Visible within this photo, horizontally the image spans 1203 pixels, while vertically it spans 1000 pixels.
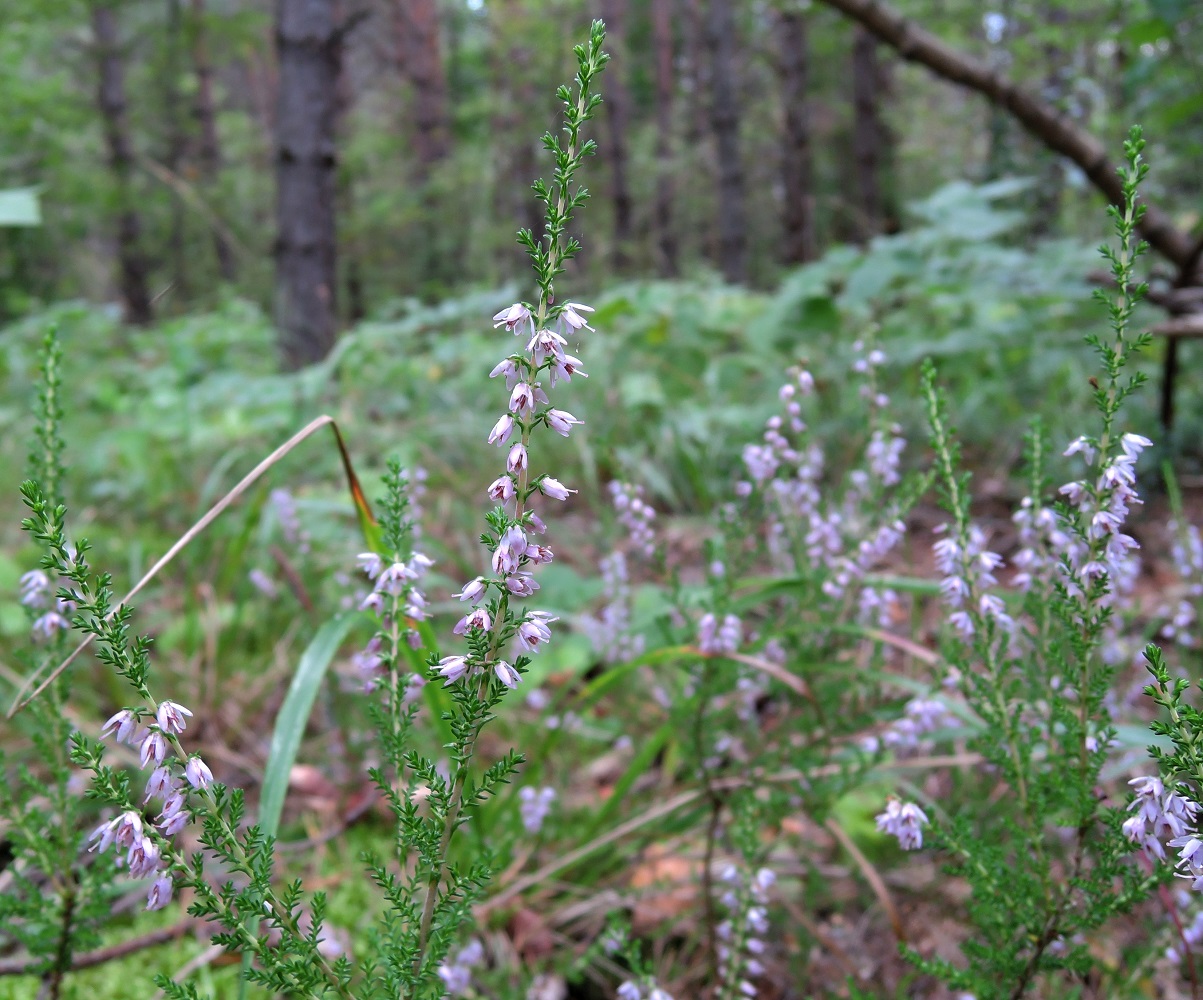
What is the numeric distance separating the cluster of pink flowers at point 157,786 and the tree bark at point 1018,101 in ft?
14.2

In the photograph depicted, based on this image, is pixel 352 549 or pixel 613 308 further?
pixel 613 308

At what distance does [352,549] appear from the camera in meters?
3.29

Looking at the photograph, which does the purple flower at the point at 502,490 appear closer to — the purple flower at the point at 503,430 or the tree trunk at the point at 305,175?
the purple flower at the point at 503,430

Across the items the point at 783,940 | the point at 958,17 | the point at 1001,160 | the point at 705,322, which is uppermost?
the point at 958,17

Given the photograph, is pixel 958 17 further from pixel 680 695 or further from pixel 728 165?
pixel 680 695

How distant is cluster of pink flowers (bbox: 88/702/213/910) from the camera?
2.75 ft

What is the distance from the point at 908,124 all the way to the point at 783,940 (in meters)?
22.7

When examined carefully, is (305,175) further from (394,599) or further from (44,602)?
(394,599)

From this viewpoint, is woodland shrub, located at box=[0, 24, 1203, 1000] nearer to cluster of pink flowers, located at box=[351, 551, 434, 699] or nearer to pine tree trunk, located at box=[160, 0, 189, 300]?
cluster of pink flowers, located at box=[351, 551, 434, 699]

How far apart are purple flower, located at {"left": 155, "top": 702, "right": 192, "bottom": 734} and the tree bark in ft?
14.2

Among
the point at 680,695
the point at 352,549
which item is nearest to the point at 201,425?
the point at 352,549

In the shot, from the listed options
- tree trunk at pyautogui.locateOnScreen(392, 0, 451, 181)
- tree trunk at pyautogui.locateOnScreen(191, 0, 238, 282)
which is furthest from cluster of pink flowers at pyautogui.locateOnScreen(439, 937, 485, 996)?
tree trunk at pyautogui.locateOnScreen(191, 0, 238, 282)

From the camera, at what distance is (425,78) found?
1627cm

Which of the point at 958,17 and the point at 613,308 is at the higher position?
the point at 958,17
